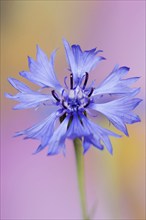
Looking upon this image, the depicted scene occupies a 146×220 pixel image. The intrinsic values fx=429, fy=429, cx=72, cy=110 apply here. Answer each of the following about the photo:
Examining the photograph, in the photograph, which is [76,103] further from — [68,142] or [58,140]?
[68,142]

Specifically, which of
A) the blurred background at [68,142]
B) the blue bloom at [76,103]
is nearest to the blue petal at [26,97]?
the blue bloom at [76,103]

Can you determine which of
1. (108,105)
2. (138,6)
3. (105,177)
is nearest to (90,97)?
(108,105)

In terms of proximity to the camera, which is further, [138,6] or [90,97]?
[138,6]

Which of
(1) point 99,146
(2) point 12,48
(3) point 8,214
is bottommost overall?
(3) point 8,214

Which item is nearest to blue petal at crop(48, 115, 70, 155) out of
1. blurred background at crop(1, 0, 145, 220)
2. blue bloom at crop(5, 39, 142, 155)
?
blue bloom at crop(5, 39, 142, 155)

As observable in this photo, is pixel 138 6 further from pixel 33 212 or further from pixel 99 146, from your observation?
pixel 99 146

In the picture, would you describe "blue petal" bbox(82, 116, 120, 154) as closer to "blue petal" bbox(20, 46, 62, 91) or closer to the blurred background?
"blue petal" bbox(20, 46, 62, 91)

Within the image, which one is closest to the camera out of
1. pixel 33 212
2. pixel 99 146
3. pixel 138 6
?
pixel 99 146
